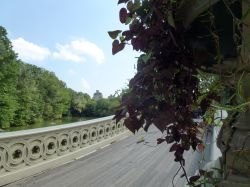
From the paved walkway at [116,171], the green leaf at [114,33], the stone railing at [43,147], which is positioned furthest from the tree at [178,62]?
the stone railing at [43,147]

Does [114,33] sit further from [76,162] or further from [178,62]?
[76,162]

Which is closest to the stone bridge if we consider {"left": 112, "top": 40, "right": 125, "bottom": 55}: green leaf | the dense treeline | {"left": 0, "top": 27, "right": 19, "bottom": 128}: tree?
{"left": 112, "top": 40, "right": 125, "bottom": 55}: green leaf

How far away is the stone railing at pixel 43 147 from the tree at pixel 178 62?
3964mm

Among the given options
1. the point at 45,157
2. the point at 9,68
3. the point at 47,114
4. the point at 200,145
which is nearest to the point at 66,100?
the point at 47,114

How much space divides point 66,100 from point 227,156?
49.1 meters

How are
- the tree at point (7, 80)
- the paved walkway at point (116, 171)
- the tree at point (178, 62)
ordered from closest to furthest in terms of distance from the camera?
the tree at point (178, 62), the paved walkway at point (116, 171), the tree at point (7, 80)

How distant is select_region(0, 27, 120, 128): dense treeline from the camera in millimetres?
30344

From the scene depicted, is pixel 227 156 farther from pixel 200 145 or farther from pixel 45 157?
pixel 45 157

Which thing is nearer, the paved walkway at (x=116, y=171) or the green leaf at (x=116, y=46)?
the green leaf at (x=116, y=46)

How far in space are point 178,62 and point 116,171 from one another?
4.93 meters

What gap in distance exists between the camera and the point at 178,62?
76 centimetres

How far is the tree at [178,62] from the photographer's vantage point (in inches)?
28.6

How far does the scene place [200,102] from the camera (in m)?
0.84

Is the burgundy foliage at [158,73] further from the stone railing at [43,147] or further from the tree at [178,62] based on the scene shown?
the stone railing at [43,147]
